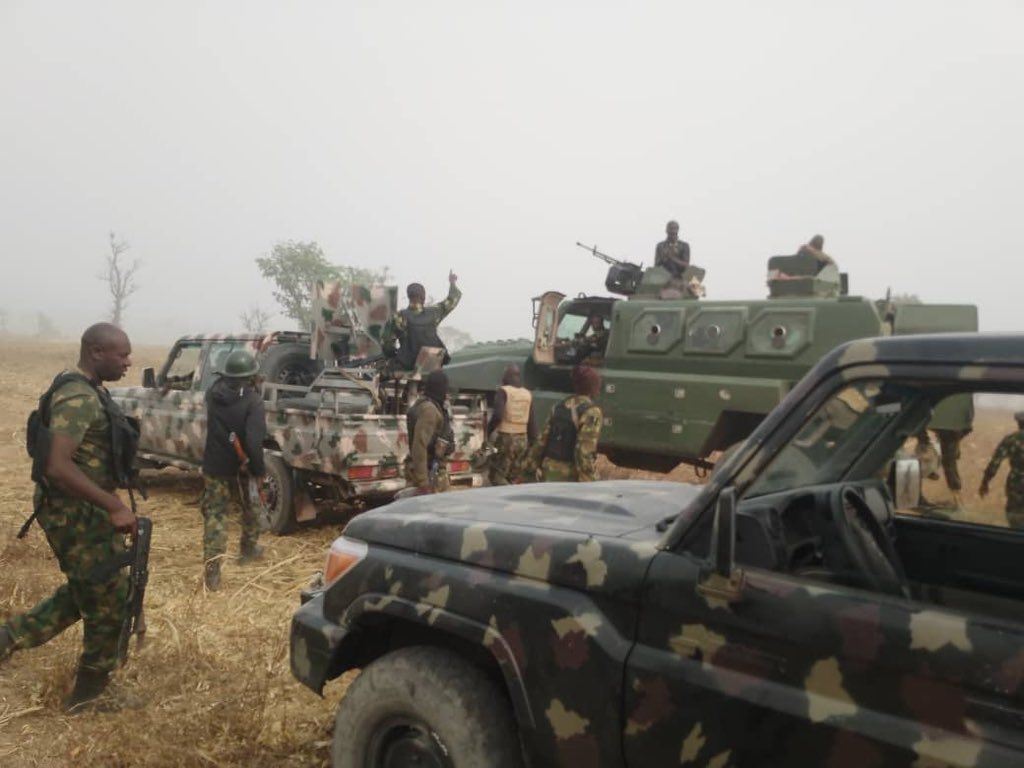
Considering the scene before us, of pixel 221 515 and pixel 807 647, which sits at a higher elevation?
pixel 807 647

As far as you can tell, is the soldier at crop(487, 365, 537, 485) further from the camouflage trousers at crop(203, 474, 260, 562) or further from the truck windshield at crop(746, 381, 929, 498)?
the truck windshield at crop(746, 381, 929, 498)

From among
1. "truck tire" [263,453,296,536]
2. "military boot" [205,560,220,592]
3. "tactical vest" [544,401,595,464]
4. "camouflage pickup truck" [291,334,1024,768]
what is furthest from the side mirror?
"truck tire" [263,453,296,536]

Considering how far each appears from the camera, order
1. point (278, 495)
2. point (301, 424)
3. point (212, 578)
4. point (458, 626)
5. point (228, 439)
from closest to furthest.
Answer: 1. point (458, 626)
2. point (212, 578)
3. point (228, 439)
4. point (301, 424)
5. point (278, 495)

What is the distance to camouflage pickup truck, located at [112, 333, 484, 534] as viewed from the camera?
6211 millimetres

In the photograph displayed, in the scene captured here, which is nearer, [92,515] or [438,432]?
[92,515]

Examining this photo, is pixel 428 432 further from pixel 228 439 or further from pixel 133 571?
pixel 133 571

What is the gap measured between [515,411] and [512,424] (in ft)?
0.39

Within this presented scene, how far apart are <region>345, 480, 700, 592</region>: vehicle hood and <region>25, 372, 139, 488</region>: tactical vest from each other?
153 cm

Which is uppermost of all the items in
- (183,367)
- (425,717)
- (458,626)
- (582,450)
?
(183,367)

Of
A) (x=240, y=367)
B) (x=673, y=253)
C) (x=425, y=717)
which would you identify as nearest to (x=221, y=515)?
(x=240, y=367)

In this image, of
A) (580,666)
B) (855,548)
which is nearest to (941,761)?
(855,548)

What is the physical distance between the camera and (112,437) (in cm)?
345

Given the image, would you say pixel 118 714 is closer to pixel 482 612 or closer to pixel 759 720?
pixel 482 612

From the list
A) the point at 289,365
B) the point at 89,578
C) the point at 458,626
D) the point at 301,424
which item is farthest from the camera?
the point at 289,365
